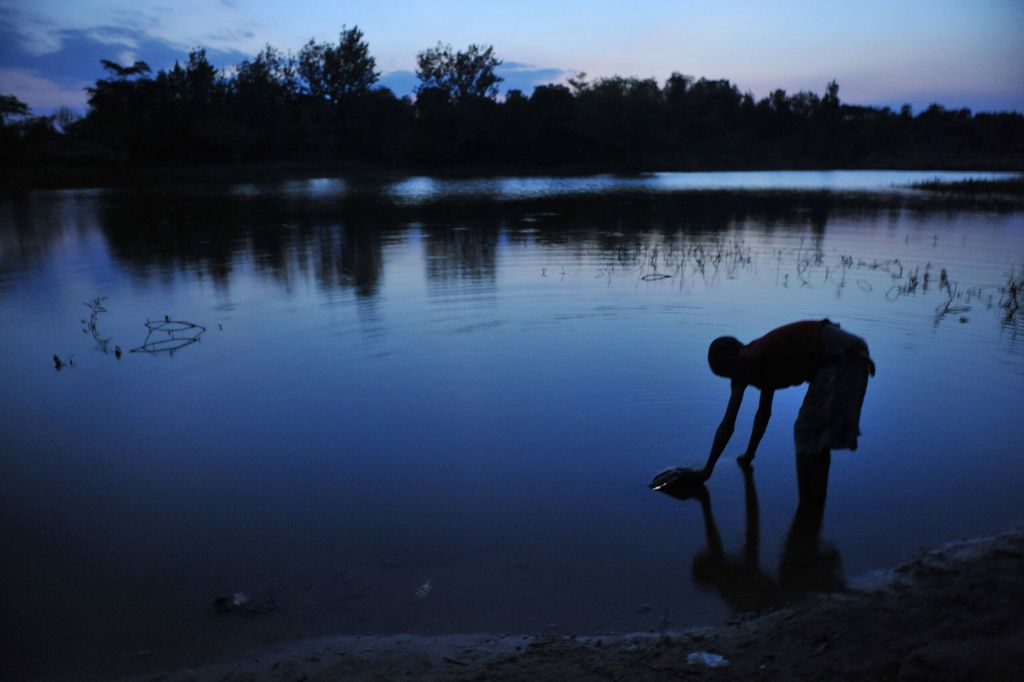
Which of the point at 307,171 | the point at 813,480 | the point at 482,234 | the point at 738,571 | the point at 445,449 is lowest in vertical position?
the point at 738,571

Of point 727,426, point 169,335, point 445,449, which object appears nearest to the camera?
point 727,426

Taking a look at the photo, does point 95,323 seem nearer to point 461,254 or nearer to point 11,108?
point 461,254

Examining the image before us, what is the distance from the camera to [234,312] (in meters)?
10.6

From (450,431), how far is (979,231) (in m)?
18.2

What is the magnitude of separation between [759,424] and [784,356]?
102cm

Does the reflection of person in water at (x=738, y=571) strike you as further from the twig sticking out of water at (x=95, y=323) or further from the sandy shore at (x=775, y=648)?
the twig sticking out of water at (x=95, y=323)

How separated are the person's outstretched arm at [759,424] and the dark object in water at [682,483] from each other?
54 cm

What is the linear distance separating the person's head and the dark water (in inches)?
43.8

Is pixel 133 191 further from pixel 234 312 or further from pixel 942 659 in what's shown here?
pixel 942 659

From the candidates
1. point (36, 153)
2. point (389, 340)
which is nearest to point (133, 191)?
point (36, 153)

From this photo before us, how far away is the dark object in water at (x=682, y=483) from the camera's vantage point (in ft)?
16.6

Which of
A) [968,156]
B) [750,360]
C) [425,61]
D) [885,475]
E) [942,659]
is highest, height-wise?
[425,61]

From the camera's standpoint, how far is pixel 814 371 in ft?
14.3

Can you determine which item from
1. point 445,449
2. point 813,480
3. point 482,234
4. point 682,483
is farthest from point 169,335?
point 482,234
